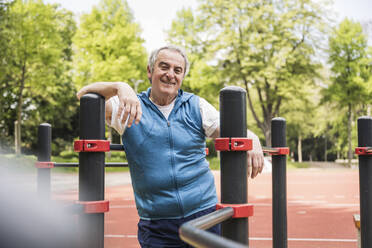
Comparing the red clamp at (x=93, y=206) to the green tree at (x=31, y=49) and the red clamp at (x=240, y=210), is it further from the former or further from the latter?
the green tree at (x=31, y=49)

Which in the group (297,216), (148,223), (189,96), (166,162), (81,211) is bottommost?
(297,216)

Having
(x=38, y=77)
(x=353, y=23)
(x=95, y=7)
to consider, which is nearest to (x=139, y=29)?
(x=95, y=7)

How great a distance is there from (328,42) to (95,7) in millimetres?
14035

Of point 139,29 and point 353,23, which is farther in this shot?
point 353,23

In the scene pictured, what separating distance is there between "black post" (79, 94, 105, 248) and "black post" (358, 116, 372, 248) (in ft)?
6.64

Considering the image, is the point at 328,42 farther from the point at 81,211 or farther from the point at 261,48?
the point at 81,211

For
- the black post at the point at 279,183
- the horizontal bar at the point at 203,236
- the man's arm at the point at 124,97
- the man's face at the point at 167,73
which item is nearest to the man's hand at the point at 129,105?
the man's arm at the point at 124,97

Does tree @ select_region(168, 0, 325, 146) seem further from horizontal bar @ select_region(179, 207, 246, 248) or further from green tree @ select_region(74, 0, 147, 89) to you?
horizontal bar @ select_region(179, 207, 246, 248)

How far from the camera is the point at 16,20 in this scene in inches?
682

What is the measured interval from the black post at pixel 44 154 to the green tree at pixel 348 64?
2352 cm

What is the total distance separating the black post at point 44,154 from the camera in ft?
A: 10.1

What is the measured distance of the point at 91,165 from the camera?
5.27ft

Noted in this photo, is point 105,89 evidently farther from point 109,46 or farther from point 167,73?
point 109,46

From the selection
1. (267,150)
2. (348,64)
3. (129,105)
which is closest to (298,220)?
(267,150)
